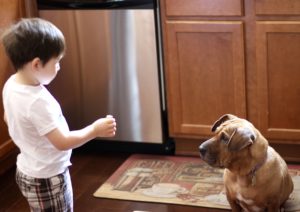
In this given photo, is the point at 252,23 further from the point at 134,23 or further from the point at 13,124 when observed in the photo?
the point at 13,124

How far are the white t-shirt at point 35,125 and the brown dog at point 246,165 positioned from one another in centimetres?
60

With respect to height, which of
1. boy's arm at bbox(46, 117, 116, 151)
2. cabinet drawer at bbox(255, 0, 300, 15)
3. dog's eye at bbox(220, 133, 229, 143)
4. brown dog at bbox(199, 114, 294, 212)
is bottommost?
brown dog at bbox(199, 114, 294, 212)

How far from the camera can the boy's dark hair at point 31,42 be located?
1816 mm

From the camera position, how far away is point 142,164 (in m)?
3.13

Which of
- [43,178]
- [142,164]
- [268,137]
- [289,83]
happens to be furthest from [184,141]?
[43,178]

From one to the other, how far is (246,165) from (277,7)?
2.84 feet

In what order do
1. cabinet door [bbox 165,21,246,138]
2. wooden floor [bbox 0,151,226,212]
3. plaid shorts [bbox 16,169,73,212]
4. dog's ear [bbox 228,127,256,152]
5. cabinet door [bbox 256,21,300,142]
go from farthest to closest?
cabinet door [bbox 165,21,246,138]
cabinet door [bbox 256,21,300,142]
wooden floor [bbox 0,151,226,212]
dog's ear [bbox 228,127,256,152]
plaid shorts [bbox 16,169,73,212]

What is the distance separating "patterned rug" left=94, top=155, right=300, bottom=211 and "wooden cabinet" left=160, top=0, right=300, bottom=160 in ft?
0.70

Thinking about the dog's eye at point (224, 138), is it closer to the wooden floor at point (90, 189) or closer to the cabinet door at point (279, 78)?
the wooden floor at point (90, 189)

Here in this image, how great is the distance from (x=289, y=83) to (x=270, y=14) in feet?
1.13

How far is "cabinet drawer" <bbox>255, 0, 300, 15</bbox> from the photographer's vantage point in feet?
8.98

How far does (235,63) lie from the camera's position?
9.62 feet

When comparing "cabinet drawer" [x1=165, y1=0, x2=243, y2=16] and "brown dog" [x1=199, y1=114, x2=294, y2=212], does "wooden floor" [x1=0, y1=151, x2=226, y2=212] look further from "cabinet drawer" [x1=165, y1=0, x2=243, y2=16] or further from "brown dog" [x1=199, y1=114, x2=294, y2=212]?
"cabinet drawer" [x1=165, y1=0, x2=243, y2=16]

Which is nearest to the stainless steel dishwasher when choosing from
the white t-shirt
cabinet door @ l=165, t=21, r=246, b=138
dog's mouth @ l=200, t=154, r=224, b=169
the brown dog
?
cabinet door @ l=165, t=21, r=246, b=138
